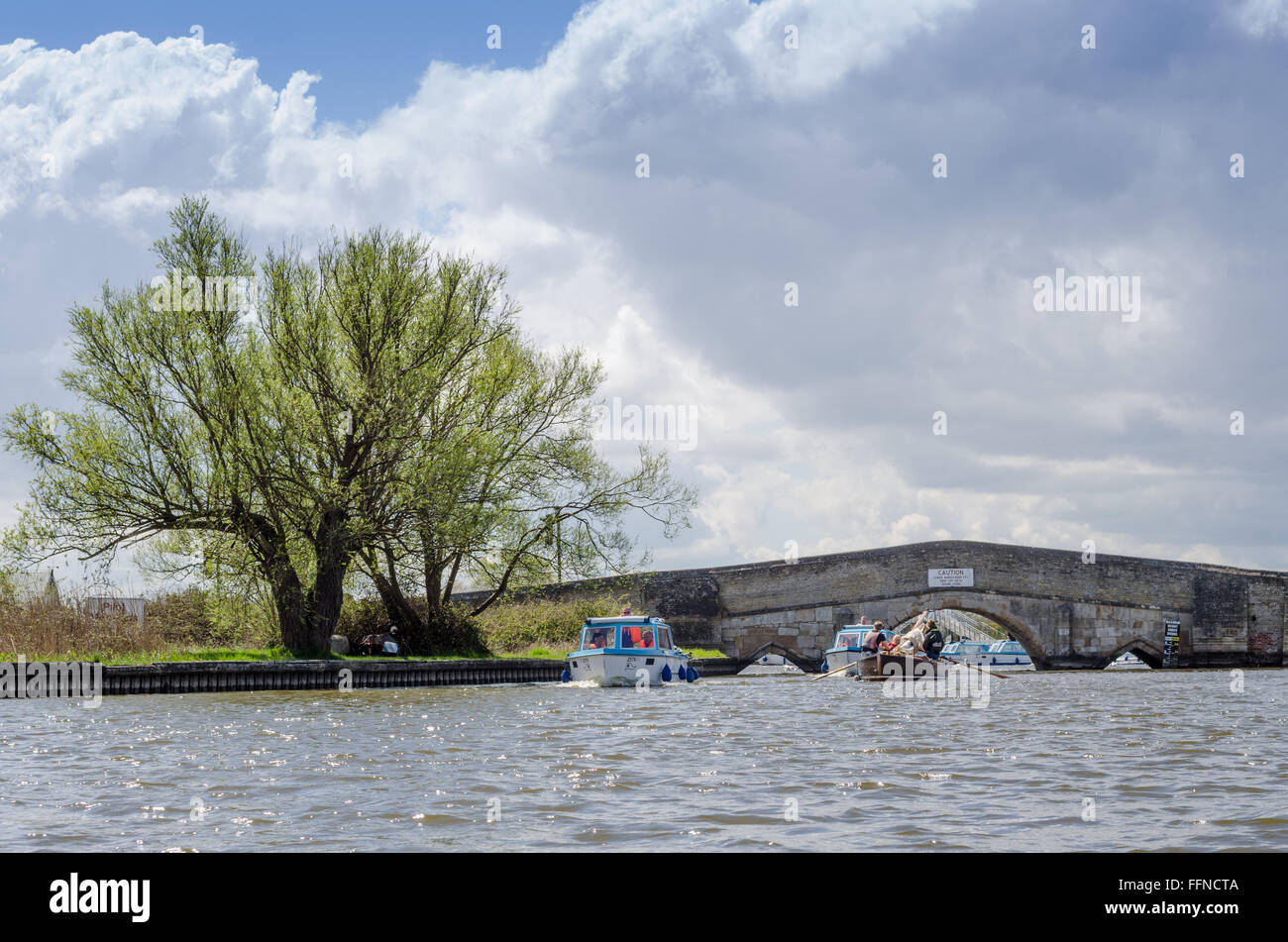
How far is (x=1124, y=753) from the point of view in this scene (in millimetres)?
10250

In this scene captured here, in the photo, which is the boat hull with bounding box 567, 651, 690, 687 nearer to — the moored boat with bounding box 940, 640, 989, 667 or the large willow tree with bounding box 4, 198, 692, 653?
the large willow tree with bounding box 4, 198, 692, 653

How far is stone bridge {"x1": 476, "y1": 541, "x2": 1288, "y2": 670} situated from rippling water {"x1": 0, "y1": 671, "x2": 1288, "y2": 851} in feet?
79.9

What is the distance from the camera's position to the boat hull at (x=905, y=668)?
1005 inches

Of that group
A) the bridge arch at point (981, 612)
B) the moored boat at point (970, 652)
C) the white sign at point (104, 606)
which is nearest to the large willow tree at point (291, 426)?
the white sign at point (104, 606)

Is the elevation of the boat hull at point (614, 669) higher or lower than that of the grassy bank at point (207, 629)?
lower

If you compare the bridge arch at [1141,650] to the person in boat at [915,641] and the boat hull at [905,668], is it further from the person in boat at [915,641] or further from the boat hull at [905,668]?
the boat hull at [905,668]

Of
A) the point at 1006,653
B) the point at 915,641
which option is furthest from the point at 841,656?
the point at 1006,653

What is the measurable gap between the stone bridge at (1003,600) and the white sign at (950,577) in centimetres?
4

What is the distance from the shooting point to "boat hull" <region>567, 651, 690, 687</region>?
24.6m

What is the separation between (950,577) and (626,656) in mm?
18400

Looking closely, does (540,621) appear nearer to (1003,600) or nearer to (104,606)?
(104,606)

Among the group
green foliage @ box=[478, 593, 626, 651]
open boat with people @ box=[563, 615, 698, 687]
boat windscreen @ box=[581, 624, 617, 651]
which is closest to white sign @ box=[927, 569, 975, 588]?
green foliage @ box=[478, 593, 626, 651]
